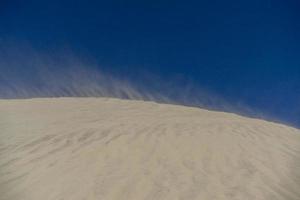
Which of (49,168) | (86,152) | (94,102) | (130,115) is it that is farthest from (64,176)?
(94,102)

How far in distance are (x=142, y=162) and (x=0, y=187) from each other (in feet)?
4.98

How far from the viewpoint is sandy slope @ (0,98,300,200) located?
18.3 feet

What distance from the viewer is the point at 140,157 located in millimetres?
6363

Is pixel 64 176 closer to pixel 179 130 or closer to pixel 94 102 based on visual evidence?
pixel 179 130

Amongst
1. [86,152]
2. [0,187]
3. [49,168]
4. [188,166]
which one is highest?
[188,166]

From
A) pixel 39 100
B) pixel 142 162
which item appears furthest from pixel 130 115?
pixel 142 162

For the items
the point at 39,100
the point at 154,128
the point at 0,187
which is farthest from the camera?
A: the point at 39,100

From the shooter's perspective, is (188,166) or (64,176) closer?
(64,176)

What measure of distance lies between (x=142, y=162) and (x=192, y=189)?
0.77m

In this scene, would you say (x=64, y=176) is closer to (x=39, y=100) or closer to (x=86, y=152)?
(x=86, y=152)

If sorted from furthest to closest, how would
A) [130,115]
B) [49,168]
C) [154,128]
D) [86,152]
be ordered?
1. [130,115]
2. [154,128]
3. [86,152]
4. [49,168]

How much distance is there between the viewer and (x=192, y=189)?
5.64 m

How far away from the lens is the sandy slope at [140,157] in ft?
18.3

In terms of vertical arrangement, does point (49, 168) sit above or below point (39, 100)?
below
